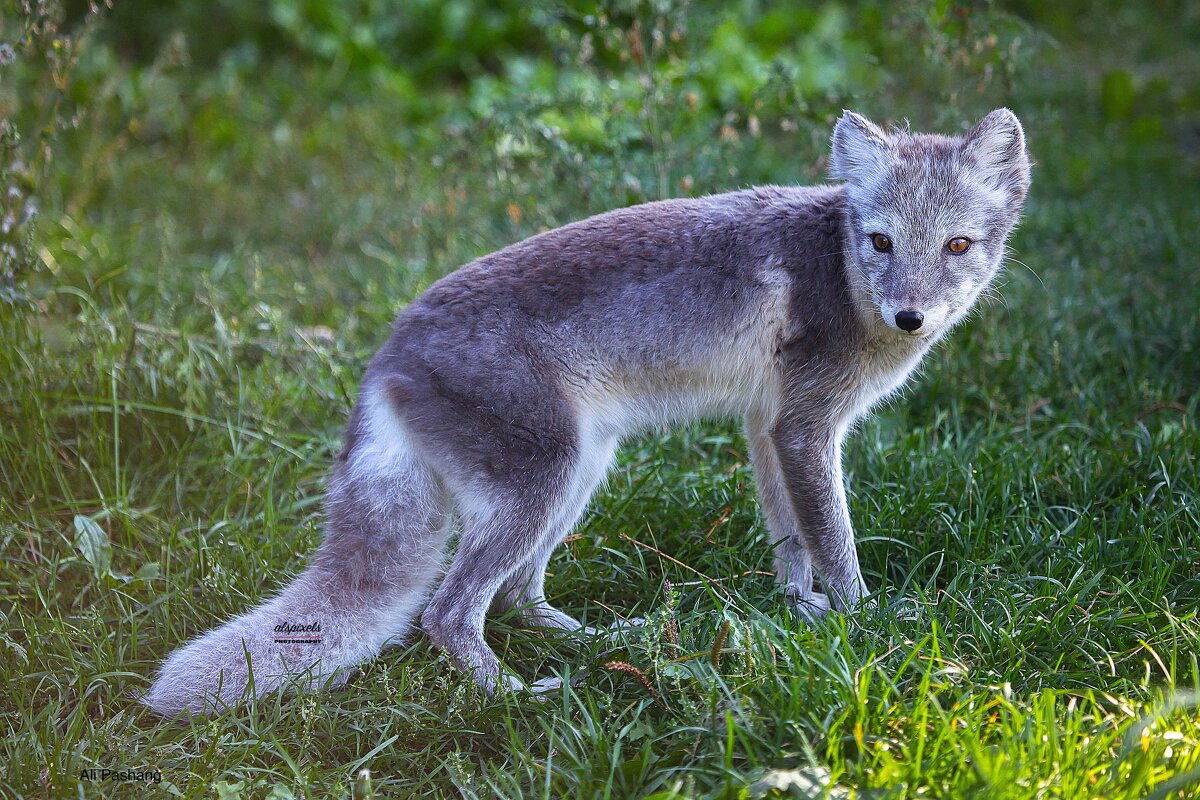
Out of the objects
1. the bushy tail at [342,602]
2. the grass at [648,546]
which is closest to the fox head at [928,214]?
the grass at [648,546]

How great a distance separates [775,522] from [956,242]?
1.18 m

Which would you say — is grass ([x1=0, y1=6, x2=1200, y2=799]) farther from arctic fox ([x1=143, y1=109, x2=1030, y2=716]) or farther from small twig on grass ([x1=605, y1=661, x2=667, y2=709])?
arctic fox ([x1=143, y1=109, x2=1030, y2=716])

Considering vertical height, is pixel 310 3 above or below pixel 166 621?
above

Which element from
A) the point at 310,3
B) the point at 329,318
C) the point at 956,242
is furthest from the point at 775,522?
the point at 310,3

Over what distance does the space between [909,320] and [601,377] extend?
3.25ft

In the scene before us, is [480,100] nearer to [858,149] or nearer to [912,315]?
[858,149]

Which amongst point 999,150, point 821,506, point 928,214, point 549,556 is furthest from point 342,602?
point 999,150

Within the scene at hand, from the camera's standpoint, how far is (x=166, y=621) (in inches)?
127

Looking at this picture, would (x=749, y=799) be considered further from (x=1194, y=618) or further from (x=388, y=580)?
(x=1194, y=618)

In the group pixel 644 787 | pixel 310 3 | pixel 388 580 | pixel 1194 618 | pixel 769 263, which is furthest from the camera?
pixel 310 3

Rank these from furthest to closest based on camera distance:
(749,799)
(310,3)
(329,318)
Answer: (310,3) → (329,318) → (749,799)

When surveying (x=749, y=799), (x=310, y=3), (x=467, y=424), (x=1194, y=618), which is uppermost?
(x=310, y=3)

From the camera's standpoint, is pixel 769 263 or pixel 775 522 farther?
pixel 775 522

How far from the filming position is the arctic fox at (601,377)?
3.05 metres
